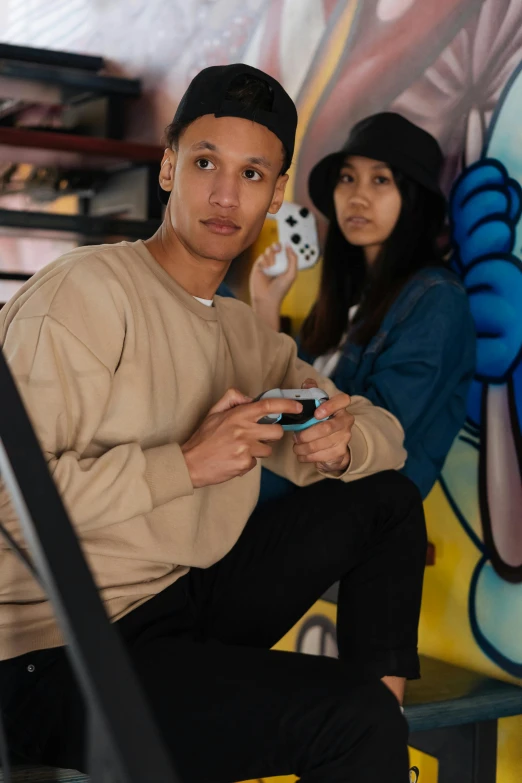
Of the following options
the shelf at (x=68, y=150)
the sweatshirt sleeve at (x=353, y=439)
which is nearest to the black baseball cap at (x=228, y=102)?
the sweatshirt sleeve at (x=353, y=439)

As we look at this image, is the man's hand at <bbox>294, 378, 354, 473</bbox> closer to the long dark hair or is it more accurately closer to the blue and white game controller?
the blue and white game controller

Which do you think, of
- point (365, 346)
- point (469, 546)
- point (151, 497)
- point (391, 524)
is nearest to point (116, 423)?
point (151, 497)

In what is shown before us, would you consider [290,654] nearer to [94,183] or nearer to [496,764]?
[496,764]

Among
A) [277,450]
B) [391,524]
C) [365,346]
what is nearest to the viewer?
[391,524]

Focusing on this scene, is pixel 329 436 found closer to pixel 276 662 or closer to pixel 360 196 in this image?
pixel 276 662

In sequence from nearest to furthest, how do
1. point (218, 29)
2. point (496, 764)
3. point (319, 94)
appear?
point (496, 764) → point (319, 94) → point (218, 29)

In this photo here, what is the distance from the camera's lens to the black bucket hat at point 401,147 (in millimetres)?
2268

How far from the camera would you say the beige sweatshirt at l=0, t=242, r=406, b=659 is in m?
1.29

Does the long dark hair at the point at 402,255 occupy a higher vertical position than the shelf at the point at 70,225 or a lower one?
higher

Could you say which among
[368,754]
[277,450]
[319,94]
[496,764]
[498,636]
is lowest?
[496,764]

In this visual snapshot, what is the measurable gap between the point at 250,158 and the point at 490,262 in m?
0.90

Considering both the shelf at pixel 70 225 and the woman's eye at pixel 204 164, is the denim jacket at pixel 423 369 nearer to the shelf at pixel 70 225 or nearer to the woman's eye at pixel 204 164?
the woman's eye at pixel 204 164

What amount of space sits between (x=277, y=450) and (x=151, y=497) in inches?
20.8

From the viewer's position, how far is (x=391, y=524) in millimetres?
1658
